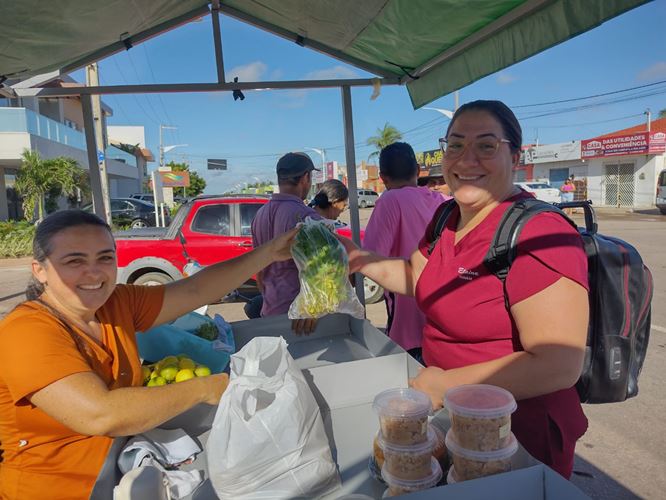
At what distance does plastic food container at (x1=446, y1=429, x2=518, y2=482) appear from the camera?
3.94 feet

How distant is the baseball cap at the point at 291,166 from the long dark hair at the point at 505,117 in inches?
74.9

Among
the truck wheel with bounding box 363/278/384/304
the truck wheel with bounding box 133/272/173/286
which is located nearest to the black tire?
the truck wheel with bounding box 133/272/173/286

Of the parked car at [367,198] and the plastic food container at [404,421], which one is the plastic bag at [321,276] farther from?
the parked car at [367,198]

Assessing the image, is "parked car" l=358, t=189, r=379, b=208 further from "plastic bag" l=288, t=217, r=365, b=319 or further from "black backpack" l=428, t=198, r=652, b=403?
"black backpack" l=428, t=198, r=652, b=403

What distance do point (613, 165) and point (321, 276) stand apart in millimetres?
37504

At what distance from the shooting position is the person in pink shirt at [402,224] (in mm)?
3107

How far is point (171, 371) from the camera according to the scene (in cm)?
213

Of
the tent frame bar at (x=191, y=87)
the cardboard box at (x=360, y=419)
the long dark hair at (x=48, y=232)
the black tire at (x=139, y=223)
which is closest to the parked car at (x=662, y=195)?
the black tire at (x=139, y=223)

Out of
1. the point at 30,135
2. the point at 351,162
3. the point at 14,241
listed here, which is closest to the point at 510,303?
the point at 351,162

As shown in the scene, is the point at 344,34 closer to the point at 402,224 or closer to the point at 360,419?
the point at 402,224

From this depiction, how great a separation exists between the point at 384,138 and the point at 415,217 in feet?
190

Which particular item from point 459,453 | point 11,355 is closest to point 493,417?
point 459,453

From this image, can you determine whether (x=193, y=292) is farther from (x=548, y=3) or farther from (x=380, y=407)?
(x=548, y=3)

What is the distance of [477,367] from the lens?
1566 millimetres
